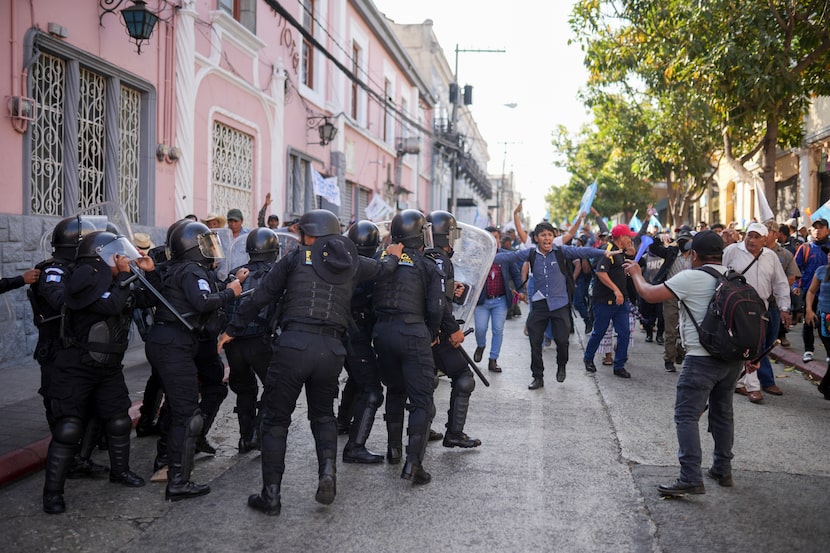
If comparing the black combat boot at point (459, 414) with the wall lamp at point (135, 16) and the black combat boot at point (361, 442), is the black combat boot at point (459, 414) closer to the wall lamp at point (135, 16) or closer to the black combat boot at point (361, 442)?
the black combat boot at point (361, 442)

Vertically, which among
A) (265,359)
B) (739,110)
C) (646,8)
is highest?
(646,8)

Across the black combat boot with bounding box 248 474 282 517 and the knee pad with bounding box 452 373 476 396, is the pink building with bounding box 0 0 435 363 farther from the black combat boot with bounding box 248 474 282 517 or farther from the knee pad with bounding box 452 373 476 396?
the knee pad with bounding box 452 373 476 396

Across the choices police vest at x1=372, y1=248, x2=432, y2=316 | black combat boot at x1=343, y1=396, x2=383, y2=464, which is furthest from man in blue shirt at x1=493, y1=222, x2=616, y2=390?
police vest at x1=372, y1=248, x2=432, y2=316

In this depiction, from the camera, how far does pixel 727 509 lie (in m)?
4.55

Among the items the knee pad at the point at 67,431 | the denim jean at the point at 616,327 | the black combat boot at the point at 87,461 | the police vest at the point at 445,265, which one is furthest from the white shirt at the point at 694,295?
the denim jean at the point at 616,327

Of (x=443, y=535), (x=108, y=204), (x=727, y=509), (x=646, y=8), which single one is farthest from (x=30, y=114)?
(x=646, y=8)

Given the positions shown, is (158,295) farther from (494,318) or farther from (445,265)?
(494,318)

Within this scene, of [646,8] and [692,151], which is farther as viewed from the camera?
[692,151]

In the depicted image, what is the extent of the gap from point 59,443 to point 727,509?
3922 millimetres

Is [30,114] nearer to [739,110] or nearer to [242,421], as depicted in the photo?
[242,421]

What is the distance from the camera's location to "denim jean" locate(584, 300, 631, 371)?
29.9ft

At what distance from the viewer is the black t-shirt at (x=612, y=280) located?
910 cm

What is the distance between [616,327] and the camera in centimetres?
922

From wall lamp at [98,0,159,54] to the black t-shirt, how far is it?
6293 millimetres
